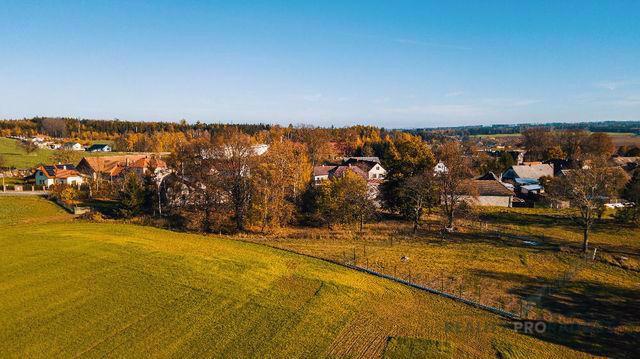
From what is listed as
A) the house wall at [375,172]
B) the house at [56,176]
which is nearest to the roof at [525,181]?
the house wall at [375,172]

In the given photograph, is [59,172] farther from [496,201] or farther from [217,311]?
[496,201]

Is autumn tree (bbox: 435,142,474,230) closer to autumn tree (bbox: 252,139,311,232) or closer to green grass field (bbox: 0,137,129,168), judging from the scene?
autumn tree (bbox: 252,139,311,232)

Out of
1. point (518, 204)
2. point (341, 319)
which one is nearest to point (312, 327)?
point (341, 319)

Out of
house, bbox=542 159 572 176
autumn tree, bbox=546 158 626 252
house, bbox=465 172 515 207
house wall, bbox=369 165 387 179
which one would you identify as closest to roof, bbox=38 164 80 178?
house wall, bbox=369 165 387 179

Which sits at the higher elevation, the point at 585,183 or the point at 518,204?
the point at 585,183

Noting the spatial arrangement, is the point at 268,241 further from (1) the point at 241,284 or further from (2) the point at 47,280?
(2) the point at 47,280
